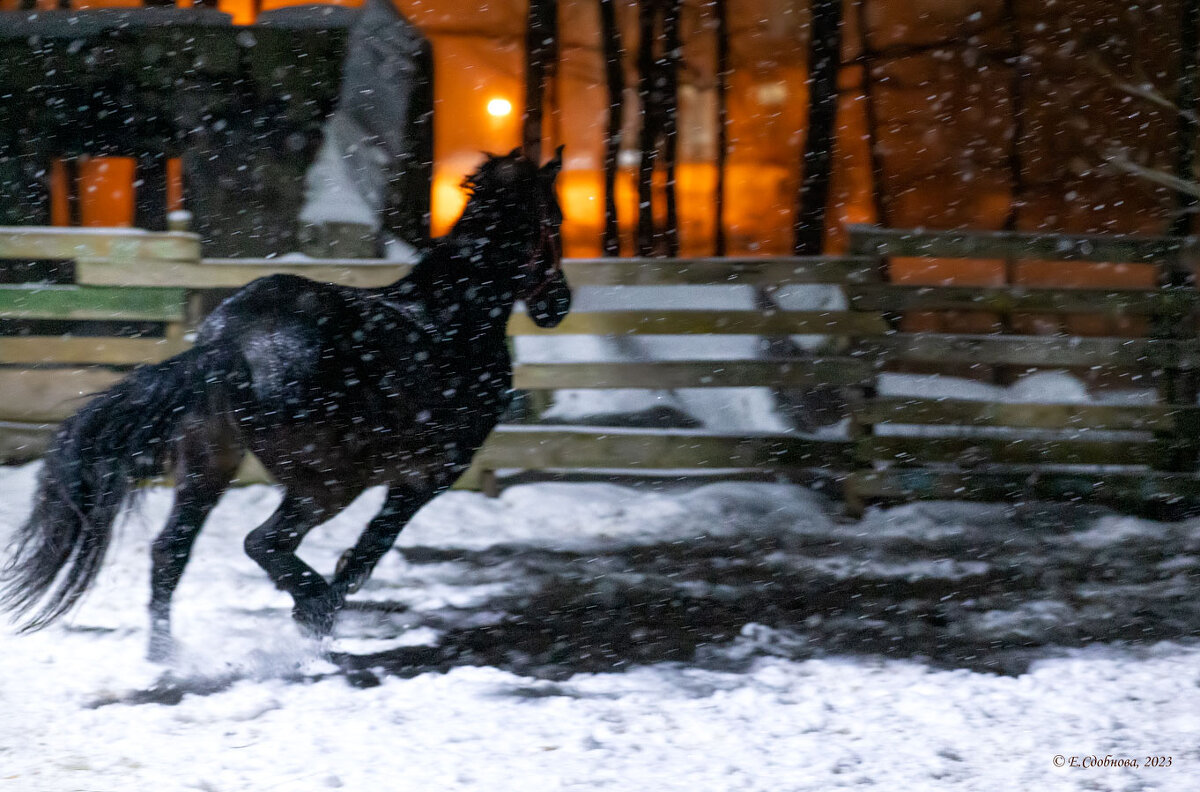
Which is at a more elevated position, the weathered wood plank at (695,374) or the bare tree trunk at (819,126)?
the bare tree trunk at (819,126)

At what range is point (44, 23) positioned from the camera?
880 cm

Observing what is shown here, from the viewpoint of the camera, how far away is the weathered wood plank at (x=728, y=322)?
278 inches

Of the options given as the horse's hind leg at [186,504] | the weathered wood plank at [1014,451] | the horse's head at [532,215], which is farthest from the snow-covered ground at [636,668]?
the horse's head at [532,215]

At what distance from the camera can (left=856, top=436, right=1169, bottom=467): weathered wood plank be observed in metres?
7.04

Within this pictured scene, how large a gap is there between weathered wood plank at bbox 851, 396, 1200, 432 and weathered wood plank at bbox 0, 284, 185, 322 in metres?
4.74

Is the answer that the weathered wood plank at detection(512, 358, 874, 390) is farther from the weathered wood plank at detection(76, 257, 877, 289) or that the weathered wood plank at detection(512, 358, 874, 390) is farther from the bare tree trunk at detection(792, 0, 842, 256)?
the bare tree trunk at detection(792, 0, 842, 256)

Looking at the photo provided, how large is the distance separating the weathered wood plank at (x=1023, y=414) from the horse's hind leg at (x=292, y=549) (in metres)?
4.19

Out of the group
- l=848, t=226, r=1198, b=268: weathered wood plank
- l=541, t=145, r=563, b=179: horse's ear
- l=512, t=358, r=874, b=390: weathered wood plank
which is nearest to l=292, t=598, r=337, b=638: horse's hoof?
l=541, t=145, r=563, b=179: horse's ear

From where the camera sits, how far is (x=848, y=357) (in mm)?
7129

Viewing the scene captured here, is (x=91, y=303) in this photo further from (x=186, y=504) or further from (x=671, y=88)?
(x=671, y=88)

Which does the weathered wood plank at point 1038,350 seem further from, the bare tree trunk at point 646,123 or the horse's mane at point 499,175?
the bare tree trunk at point 646,123

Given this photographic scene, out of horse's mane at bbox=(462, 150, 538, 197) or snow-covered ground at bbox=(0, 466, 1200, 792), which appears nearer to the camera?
snow-covered ground at bbox=(0, 466, 1200, 792)

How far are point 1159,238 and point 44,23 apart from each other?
8.86 m

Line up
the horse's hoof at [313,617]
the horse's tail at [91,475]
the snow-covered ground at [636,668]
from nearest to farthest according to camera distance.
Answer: the snow-covered ground at [636,668] < the horse's tail at [91,475] < the horse's hoof at [313,617]
